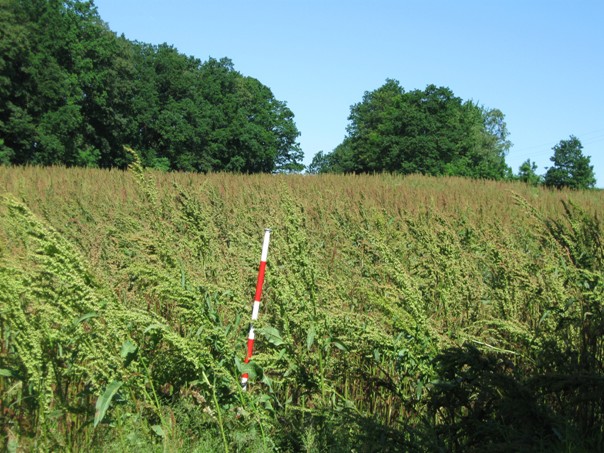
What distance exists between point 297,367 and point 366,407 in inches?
32.2

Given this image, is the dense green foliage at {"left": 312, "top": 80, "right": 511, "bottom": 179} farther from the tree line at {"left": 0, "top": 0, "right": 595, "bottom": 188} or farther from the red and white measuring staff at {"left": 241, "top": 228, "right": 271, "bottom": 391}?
the red and white measuring staff at {"left": 241, "top": 228, "right": 271, "bottom": 391}

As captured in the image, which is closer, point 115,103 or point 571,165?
point 115,103

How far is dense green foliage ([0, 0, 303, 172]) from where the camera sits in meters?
42.5

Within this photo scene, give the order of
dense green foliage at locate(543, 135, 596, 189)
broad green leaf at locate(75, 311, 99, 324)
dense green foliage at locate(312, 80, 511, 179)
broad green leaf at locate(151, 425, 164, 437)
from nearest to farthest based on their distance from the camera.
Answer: broad green leaf at locate(75, 311, 99, 324) < broad green leaf at locate(151, 425, 164, 437) < dense green foliage at locate(312, 80, 511, 179) < dense green foliage at locate(543, 135, 596, 189)

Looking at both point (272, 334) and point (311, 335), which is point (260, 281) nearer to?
point (272, 334)

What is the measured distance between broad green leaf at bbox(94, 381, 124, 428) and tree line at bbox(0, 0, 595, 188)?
130 ft

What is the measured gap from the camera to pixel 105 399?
346 centimetres

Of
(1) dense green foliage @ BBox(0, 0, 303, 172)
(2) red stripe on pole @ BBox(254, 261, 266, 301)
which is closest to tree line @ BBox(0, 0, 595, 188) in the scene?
(1) dense green foliage @ BBox(0, 0, 303, 172)

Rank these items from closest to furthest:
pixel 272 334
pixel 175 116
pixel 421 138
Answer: pixel 272 334 < pixel 175 116 < pixel 421 138

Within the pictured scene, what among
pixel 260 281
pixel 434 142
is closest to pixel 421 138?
pixel 434 142

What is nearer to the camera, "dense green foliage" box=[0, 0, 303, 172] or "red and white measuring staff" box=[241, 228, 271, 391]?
"red and white measuring staff" box=[241, 228, 271, 391]

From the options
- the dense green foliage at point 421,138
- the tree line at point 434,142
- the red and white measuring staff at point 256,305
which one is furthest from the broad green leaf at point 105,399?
the dense green foliage at point 421,138

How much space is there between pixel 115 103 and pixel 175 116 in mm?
6853

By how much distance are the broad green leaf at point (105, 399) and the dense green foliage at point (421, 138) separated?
65149 mm
